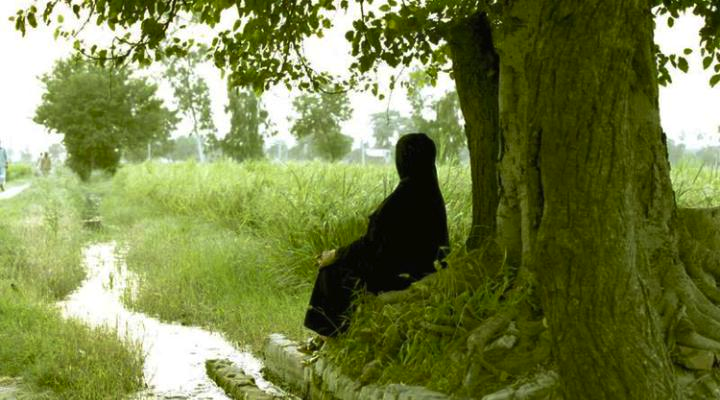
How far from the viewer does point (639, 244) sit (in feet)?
13.4

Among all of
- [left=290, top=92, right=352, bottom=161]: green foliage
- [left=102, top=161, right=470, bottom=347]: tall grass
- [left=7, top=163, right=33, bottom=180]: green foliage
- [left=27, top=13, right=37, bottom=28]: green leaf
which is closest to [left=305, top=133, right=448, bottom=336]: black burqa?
[left=102, top=161, right=470, bottom=347]: tall grass

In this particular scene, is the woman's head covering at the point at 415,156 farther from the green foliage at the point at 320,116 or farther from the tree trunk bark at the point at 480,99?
the green foliage at the point at 320,116

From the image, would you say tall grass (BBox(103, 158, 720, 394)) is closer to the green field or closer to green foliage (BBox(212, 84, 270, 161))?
the green field

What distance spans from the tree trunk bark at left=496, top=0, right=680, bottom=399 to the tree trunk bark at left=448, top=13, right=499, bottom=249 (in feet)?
6.71

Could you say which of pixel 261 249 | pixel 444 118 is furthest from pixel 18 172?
pixel 261 249

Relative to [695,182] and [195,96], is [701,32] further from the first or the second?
[195,96]

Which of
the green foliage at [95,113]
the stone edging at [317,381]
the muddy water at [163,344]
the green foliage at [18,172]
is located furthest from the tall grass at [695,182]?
the green foliage at [18,172]

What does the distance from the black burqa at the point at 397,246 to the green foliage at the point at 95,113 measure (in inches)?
1404

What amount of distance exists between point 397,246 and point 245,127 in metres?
31.2

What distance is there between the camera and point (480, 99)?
5867mm

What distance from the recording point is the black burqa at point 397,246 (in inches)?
228

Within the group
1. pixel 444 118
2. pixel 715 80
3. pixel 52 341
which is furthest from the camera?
pixel 444 118

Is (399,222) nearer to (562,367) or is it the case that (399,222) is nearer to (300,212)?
(562,367)

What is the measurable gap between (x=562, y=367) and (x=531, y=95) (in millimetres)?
1325
